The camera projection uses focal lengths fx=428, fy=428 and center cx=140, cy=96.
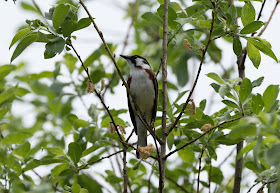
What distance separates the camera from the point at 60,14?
284 cm

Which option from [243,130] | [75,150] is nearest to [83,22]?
[75,150]

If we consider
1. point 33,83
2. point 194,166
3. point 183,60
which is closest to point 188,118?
point 183,60

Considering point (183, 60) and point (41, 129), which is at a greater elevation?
point (183, 60)

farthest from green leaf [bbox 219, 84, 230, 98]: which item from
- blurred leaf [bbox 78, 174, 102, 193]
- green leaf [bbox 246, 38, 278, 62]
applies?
blurred leaf [bbox 78, 174, 102, 193]

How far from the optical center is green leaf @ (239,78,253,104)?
3.01m

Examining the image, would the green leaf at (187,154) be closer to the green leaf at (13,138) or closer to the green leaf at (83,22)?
the green leaf at (13,138)

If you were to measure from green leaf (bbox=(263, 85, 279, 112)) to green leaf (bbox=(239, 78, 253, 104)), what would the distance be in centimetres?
25

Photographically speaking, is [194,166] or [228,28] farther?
[194,166]

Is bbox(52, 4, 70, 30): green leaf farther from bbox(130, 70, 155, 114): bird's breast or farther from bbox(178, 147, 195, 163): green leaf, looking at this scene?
bbox(130, 70, 155, 114): bird's breast

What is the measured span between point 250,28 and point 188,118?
3.22 ft

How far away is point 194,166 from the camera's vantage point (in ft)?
14.5

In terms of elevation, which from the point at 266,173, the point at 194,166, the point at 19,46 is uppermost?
the point at 19,46

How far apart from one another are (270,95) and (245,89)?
11.7 inches

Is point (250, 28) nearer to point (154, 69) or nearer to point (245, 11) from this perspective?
point (245, 11)
